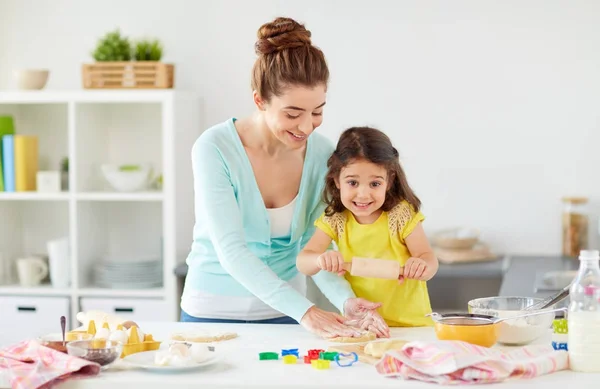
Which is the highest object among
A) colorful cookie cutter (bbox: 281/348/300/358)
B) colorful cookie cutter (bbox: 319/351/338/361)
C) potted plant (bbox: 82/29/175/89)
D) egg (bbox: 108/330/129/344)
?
potted plant (bbox: 82/29/175/89)

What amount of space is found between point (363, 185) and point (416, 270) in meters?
0.30

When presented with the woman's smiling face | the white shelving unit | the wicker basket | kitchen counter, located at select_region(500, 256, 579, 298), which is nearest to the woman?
the woman's smiling face

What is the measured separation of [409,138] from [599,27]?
0.97 m

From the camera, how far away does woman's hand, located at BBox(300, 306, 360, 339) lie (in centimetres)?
215

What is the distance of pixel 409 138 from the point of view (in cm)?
418

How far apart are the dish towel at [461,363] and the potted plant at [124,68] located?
255cm

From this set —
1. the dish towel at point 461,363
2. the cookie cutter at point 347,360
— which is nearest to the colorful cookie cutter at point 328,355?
the cookie cutter at point 347,360

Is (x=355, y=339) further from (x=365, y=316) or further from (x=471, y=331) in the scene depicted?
(x=471, y=331)

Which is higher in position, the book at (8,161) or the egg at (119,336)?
the book at (8,161)

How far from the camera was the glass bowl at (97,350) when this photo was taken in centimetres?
186

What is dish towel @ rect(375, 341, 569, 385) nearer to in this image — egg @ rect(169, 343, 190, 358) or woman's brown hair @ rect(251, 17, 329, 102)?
egg @ rect(169, 343, 190, 358)

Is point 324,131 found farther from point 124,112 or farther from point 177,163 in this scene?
point 124,112

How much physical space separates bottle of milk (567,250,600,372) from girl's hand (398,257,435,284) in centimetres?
55

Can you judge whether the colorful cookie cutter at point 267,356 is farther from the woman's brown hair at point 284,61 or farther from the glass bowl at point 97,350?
the woman's brown hair at point 284,61
